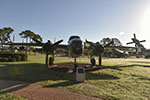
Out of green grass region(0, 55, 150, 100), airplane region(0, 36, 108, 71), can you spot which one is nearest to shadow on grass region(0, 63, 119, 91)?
green grass region(0, 55, 150, 100)

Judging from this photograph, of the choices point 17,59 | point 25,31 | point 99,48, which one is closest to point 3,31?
point 25,31

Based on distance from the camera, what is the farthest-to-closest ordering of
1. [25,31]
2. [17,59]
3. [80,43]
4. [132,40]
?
[25,31] < [132,40] < [17,59] < [80,43]

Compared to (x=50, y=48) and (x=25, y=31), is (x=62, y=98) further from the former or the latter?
(x=25, y=31)

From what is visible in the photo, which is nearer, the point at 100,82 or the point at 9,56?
the point at 100,82

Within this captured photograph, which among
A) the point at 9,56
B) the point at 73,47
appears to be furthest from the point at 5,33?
the point at 73,47

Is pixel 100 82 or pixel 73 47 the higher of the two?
pixel 73 47

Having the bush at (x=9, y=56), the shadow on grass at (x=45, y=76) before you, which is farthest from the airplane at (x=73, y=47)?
the bush at (x=9, y=56)

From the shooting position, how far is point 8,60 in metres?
23.3

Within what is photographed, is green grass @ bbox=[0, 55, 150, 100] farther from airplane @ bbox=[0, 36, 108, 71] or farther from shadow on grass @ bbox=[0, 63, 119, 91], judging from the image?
airplane @ bbox=[0, 36, 108, 71]

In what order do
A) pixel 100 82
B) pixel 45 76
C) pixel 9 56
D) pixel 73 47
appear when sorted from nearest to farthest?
pixel 100 82 < pixel 45 76 < pixel 73 47 < pixel 9 56

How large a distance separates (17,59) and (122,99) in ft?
87.3

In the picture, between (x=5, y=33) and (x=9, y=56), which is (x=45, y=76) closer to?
(x=9, y=56)

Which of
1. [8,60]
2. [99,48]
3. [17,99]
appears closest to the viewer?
[17,99]

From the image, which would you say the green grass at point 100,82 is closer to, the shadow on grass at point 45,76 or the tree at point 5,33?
the shadow on grass at point 45,76
